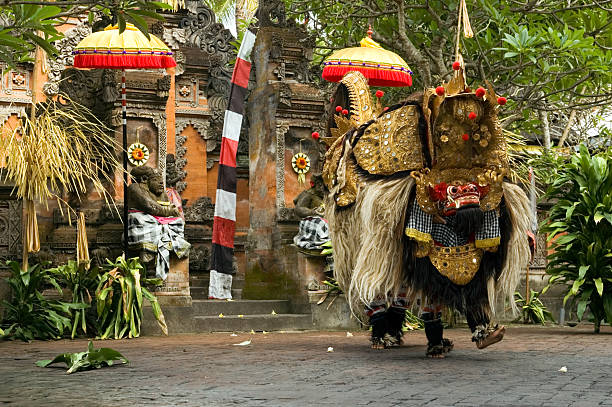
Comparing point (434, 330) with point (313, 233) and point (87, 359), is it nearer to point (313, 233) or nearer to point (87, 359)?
point (87, 359)

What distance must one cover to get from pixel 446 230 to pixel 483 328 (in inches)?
37.4

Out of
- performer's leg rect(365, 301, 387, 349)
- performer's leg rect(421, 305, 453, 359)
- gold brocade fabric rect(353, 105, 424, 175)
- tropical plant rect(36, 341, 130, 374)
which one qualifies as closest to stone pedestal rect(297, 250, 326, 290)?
performer's leg rect(365, 301, 387, 349)

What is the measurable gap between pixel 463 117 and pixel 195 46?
1025 cm

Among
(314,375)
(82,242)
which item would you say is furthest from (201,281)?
(314,375)

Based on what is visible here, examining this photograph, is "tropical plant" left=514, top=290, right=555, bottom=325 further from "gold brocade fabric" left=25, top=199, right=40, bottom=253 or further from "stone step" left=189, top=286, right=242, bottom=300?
"gold brocade fabric" left=25, top=199, right=40, bottom=253

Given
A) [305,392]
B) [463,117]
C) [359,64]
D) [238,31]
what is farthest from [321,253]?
[238,31]

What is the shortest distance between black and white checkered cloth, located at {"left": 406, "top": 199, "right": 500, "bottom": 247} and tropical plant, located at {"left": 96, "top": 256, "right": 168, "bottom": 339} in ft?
13.9

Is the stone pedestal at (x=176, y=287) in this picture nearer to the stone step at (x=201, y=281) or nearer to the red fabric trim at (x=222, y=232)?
the red fabric trim at (x=222, y=232)

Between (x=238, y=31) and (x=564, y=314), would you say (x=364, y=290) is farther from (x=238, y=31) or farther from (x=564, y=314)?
(x=238, y=31)

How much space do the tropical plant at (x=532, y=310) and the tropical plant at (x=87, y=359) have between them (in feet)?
24.5

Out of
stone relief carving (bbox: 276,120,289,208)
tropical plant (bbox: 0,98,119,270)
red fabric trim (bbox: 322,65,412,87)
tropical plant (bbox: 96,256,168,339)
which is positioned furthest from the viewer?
stone relief carving (bbox: 276,120,289,208)

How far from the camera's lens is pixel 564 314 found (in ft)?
45.9

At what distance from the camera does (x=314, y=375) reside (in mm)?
7199

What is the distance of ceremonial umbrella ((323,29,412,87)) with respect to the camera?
13.8 metres
